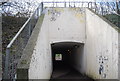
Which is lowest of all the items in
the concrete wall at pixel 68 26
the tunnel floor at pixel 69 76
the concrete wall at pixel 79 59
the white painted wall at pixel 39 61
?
the tunnel floor at pixel 69 76

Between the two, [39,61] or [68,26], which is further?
[68,26]

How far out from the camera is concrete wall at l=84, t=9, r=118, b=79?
8.01 meters

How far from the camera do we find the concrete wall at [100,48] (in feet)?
26.3

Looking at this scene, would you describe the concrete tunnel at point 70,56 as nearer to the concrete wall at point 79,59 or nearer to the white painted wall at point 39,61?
the concrete wall at point 79,59

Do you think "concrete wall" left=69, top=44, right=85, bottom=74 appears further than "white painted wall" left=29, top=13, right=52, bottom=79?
Yes

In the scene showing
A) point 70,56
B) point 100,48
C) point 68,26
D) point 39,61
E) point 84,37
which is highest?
point 68,26

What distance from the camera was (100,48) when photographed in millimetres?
10008

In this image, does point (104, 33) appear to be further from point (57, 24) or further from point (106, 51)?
point (57, 24)

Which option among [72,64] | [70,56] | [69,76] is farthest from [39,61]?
[70,56]

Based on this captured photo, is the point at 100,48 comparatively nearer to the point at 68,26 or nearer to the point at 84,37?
the point at 84,37

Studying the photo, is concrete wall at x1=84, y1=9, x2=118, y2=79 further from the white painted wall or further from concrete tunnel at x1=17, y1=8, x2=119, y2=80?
the white painted wall

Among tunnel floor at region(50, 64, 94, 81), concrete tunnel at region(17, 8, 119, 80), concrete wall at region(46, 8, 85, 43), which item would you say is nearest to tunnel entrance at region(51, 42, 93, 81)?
tunnel floor at region(50, 64, 94, 81)

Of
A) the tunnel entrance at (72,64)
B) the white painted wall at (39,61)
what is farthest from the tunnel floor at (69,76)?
the white painted wall at (39,61)

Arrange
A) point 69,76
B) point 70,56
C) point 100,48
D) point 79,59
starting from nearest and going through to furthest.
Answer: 1. point 100,48
2. point 69,76
3. point 79,59
4. point 70,56
